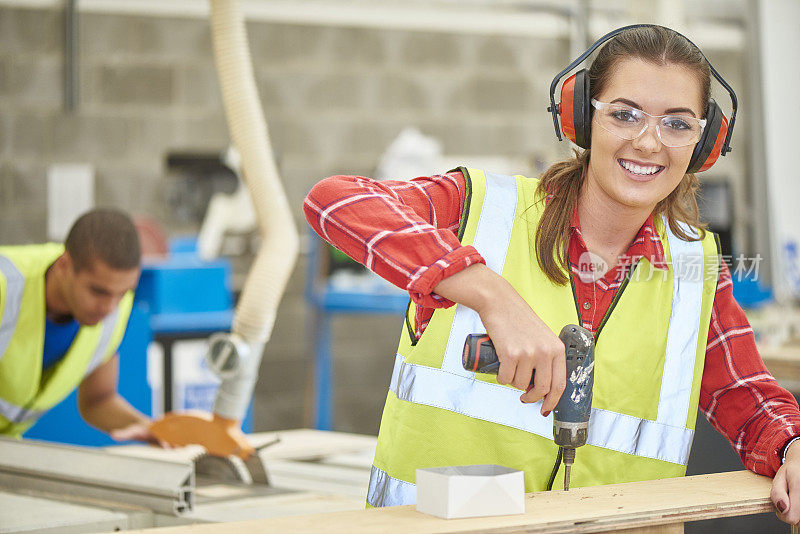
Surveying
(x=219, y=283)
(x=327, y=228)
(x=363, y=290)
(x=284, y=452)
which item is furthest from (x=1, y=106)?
(x=327, y=228)

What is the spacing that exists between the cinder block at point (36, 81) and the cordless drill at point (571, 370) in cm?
458

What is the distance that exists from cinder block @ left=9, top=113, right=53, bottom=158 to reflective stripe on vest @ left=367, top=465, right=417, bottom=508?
423cm

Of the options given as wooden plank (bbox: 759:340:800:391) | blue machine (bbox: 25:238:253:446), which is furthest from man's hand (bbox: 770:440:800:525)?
blue machine (bbox: 25:238:253:446)

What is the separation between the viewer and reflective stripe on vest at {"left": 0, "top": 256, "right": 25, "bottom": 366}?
274 centimetres

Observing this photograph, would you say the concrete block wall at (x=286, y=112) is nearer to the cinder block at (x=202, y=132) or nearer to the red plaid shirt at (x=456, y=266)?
the cinder block at (x=202, y=132)

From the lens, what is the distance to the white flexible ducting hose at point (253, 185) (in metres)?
2.24

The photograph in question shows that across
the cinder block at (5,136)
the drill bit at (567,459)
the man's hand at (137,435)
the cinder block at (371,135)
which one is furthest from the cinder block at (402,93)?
the drill bit at (567,459)

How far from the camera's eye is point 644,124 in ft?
5.24

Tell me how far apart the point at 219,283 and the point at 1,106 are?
5.47ft

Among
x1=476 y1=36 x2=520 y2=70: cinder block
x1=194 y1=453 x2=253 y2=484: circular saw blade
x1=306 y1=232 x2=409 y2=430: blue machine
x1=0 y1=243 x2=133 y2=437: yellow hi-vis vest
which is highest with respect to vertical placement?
x1=476 y1=36 x2=520 y2=70: cinder block

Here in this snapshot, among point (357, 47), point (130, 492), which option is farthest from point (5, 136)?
point (130, 492)

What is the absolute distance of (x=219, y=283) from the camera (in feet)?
15.4

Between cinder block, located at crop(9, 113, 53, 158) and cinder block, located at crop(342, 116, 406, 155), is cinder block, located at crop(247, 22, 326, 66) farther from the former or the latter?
cinder block, located at crop(9, 113, 53, 158)

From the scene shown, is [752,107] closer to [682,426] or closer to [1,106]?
[682,426]
